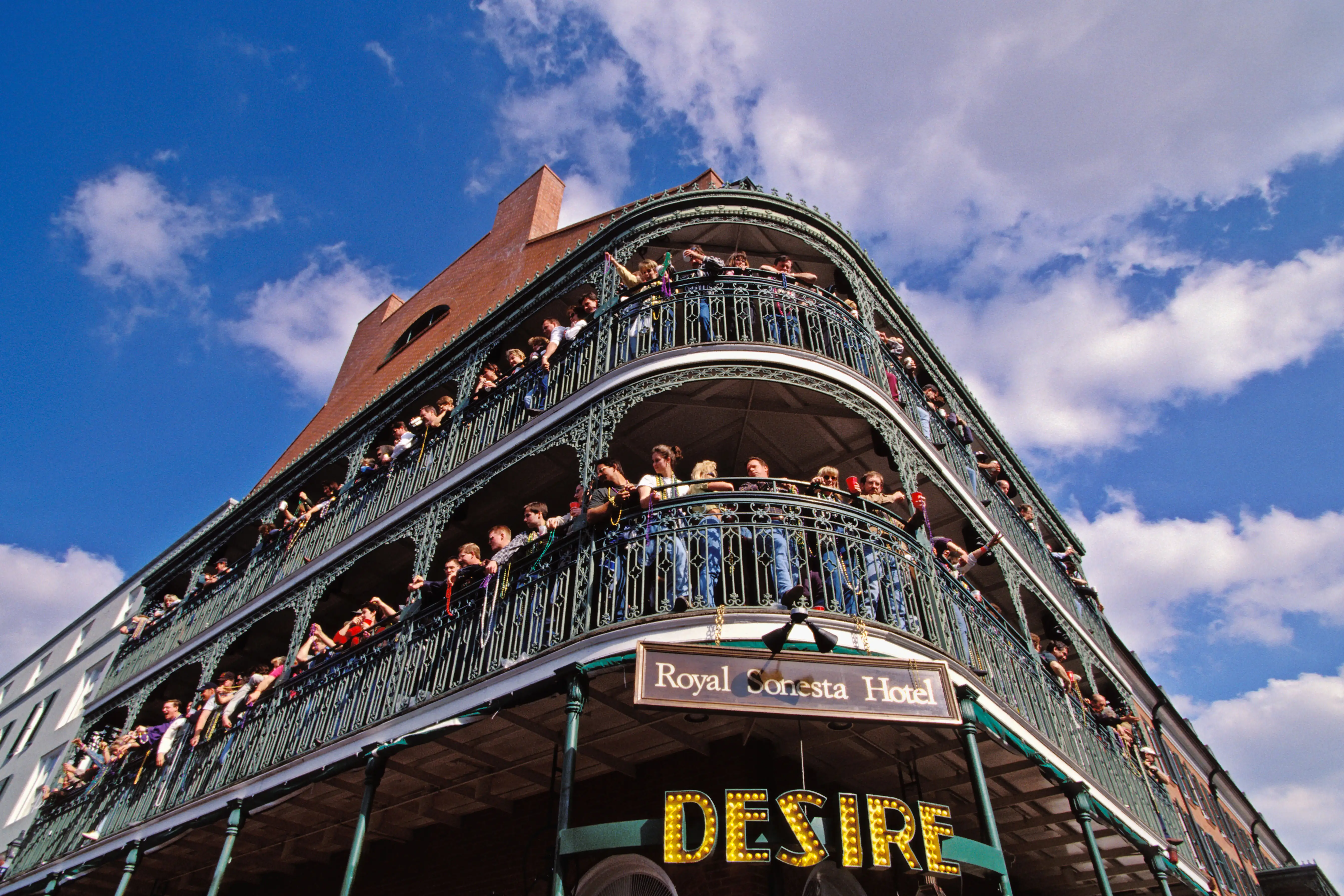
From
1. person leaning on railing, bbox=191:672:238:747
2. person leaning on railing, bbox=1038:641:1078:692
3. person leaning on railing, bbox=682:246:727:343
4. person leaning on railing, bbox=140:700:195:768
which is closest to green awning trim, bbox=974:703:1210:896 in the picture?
person leaning on railing, bbox=1038:641:1078:692

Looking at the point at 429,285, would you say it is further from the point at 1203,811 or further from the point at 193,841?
the point at 1203,811

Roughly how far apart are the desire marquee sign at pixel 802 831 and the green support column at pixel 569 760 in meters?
0.72

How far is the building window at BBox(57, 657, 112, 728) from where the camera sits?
24.7m

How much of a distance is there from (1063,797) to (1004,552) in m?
3.47

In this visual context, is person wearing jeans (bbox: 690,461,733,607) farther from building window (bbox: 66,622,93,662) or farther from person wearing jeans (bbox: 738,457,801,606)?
building window (bbox: 66,622,93,662)

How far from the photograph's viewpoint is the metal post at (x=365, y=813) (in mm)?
6980

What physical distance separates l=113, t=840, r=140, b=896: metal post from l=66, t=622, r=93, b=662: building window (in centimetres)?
2295

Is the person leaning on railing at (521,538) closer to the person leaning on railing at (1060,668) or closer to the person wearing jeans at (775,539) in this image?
the person wearing jeans at (775,539)

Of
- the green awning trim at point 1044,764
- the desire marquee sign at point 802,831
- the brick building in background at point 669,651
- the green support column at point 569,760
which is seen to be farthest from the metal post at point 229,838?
the green awning trim at point 1044,764

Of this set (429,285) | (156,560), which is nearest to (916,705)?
(429,285)

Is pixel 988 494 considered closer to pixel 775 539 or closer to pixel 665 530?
pixel 775 539

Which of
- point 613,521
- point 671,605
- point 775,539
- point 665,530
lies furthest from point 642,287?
point 671,605

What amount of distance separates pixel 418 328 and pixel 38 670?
23.1 meters

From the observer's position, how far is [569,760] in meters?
5.95
